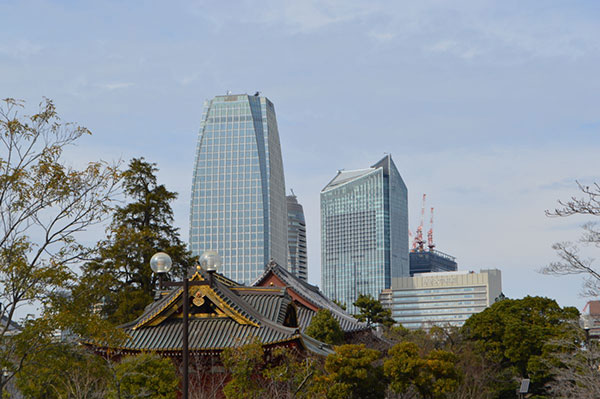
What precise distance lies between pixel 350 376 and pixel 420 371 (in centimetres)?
426

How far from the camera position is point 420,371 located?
37531 millimetres

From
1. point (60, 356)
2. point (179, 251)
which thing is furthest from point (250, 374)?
point (179, 251)

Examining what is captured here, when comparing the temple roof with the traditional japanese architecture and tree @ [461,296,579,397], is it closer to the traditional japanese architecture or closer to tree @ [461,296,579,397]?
the traditional japanese architecture

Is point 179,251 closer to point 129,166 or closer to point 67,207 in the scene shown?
point 129,166

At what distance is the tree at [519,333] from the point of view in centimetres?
5782

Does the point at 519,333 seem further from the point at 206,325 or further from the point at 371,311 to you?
the point at 206,325

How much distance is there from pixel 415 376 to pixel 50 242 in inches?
760

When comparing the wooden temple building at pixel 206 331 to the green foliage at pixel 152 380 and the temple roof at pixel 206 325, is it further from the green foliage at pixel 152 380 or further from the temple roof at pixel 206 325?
the green foliage at pixel 152 380

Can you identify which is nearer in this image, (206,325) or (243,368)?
(243,368)

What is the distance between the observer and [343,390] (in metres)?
34.1

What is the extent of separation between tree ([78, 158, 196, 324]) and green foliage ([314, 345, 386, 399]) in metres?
18.0

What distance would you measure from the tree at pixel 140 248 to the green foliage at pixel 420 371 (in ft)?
60.1

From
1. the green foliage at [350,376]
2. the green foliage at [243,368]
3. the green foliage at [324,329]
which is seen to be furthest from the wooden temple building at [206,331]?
the green foliage at [324,329]

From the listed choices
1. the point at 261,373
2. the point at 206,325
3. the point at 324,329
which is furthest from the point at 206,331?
the point at 324,329
